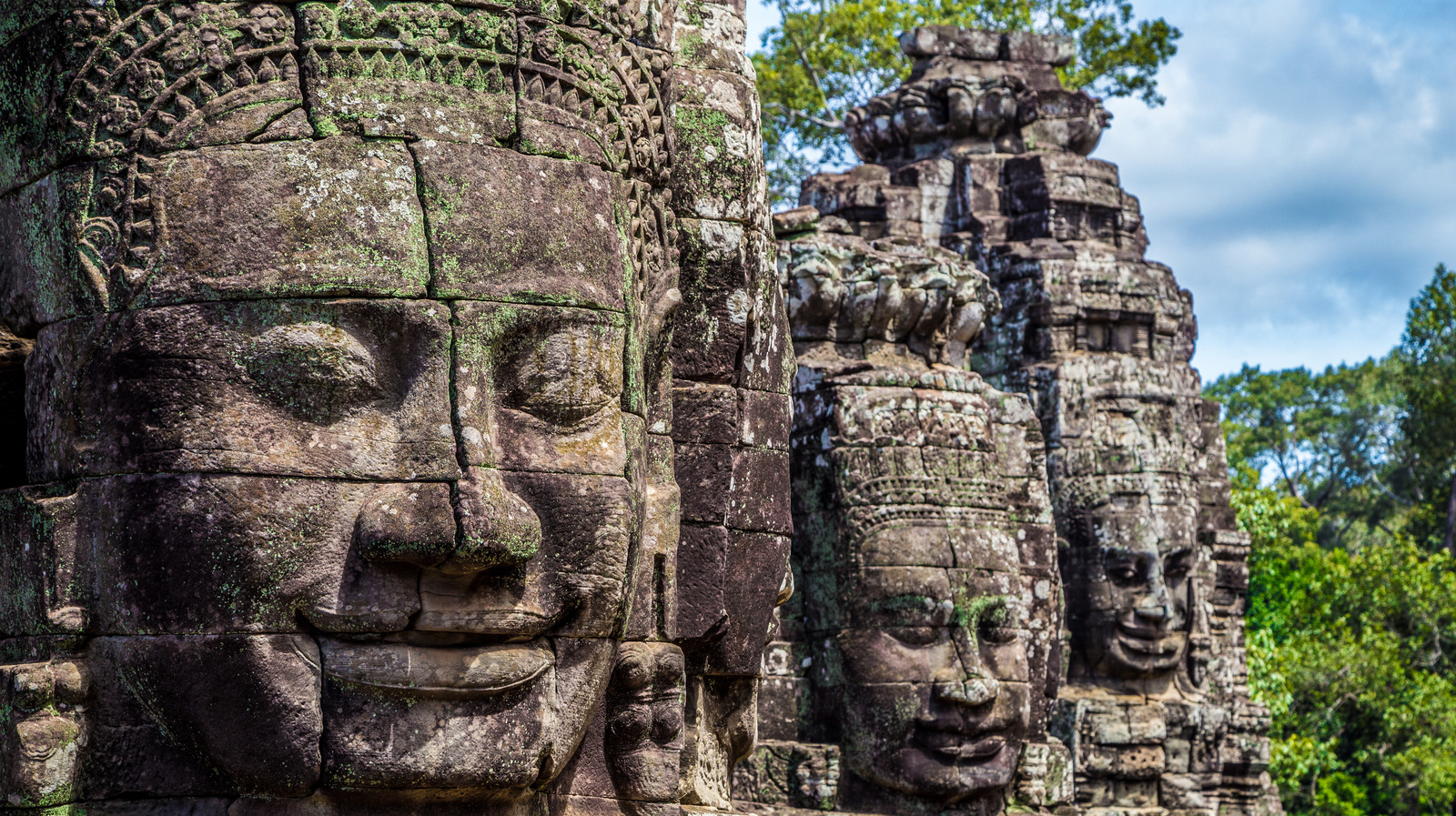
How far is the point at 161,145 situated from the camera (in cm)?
394

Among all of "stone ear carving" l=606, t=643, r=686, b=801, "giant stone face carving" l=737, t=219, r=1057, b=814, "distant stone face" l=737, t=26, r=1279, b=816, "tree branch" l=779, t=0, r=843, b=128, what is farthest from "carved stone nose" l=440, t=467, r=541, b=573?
"tree branch" l=779, t=0, r=843, b=128

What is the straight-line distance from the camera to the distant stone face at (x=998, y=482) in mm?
9688

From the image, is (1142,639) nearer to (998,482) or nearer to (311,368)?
(998,482)

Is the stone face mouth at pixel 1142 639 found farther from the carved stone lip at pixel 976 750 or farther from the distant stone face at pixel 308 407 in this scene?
the distant stone face at pixel 308 407

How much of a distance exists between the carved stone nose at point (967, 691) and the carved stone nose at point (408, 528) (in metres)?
6.01

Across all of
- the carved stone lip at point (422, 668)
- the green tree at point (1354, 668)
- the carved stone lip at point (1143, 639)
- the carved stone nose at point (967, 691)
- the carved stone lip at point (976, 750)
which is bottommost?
the green tree at point (1354, 668)

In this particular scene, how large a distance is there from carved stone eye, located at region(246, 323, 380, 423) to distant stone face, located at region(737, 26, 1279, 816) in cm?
447

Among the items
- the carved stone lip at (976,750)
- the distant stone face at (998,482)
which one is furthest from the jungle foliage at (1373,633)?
the carved stone lip at (976,750)

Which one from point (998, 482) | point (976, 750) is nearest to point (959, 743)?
point (976, 750)

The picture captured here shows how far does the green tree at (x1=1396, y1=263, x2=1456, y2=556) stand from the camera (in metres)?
30.0

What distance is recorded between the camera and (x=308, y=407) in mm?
3889

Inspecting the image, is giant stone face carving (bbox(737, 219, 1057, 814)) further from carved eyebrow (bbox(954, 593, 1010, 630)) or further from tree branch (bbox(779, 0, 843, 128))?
tree branch (bbox(779, 0, 843, 128))

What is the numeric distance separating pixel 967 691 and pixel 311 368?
621 centimetres

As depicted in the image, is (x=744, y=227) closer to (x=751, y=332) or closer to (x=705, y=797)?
(x=751, y=332)
